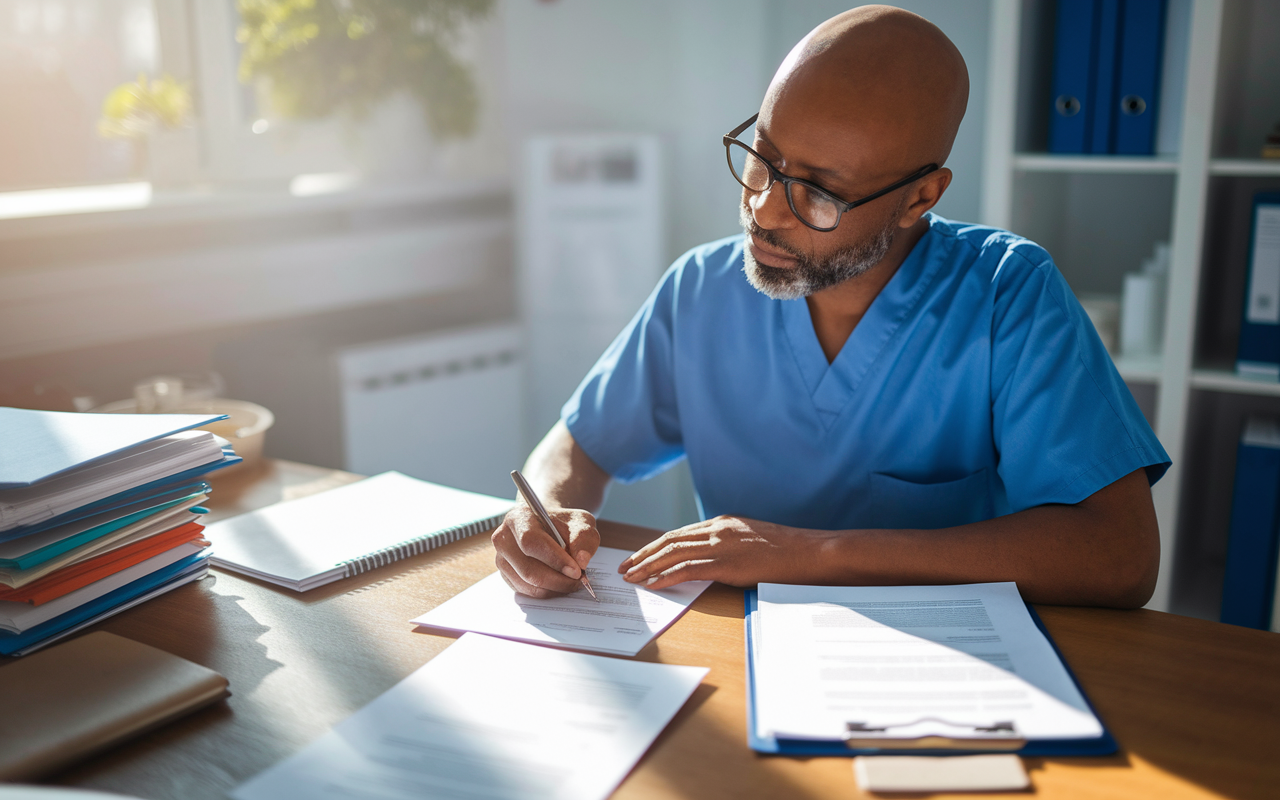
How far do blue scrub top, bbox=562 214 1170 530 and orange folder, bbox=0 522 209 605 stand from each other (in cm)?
52

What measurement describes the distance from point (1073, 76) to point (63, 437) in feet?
6.10

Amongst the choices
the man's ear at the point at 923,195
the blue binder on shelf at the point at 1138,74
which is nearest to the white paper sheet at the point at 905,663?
the man's ear at the point at 923,195

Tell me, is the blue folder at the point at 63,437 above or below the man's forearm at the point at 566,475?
above

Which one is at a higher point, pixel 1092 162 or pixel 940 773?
pixel 1092 162

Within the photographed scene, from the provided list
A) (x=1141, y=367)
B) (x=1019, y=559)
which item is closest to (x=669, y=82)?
(x=1141, y=367)

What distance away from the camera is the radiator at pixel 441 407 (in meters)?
2.27

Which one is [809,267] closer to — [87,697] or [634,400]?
[634,400]

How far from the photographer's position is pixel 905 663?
0.76 meters

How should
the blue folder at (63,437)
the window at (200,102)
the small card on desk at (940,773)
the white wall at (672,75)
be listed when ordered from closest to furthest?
the small card on desk at (940,773)
the blue folder at (63,437)
the window at (200,102)
the white wall at (672,75)

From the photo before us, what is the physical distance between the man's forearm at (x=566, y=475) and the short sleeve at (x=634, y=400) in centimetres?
2

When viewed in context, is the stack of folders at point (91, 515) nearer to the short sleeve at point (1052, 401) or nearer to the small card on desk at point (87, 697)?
the small card on desk at point (87, 697)

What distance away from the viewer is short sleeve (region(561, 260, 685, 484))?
4.37 feet

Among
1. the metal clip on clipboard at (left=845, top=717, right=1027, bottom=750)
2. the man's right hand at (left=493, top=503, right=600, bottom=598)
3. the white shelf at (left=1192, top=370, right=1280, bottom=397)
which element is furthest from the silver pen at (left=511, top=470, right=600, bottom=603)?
the white shelf at (left=1192, top=370, right=1280, bottom=397)

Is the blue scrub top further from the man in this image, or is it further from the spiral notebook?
the spiral notebook
